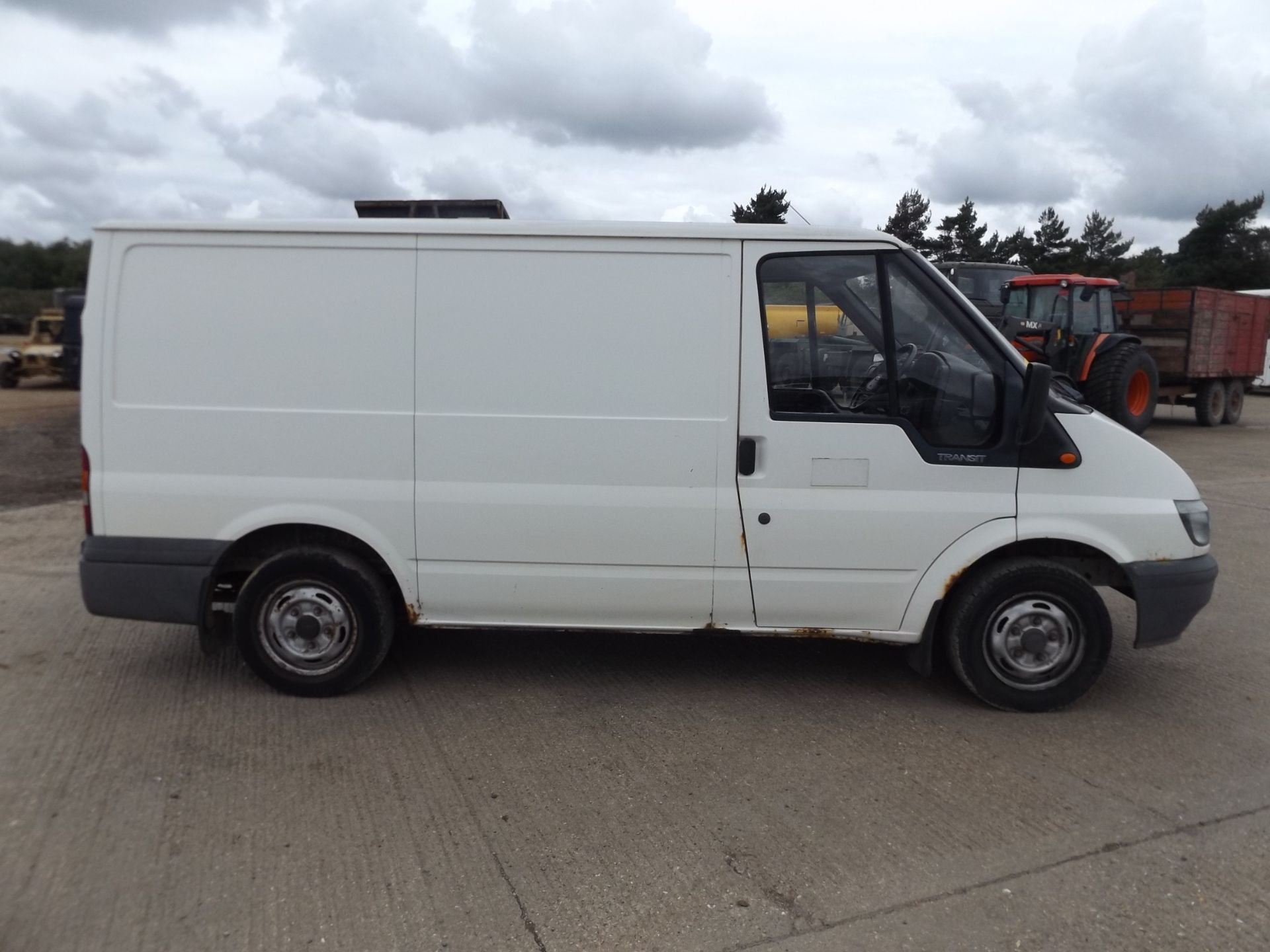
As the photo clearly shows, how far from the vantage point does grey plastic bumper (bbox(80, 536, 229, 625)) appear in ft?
14.5

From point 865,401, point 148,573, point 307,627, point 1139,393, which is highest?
point 865,401

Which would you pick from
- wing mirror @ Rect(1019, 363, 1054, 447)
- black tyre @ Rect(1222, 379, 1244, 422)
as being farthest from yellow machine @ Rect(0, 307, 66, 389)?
black tyre @ Rect(1222, 379, 1244, 422)

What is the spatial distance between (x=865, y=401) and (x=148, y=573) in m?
3.22

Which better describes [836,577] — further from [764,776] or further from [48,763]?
[48,763]

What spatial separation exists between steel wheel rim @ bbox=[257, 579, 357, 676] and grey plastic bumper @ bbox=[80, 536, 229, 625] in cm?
31


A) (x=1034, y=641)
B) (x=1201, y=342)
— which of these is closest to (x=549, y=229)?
(x=1034, y=641)

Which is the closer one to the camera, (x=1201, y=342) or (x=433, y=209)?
(x=433, y=209)

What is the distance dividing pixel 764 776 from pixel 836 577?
3.11ft

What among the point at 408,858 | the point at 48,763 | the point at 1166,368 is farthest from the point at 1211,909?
the point at 1166,368

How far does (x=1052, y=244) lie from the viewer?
6116 centimetres

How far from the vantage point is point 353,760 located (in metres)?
4.02

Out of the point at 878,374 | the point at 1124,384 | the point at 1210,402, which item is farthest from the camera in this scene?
the point at 1210,402

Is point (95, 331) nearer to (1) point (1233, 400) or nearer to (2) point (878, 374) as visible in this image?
(2) point (878, 374)

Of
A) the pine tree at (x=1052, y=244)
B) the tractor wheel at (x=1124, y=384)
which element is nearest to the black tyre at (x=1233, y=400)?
the tractor wheel at (x=1124, y=384)
